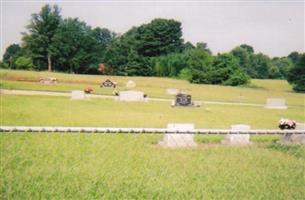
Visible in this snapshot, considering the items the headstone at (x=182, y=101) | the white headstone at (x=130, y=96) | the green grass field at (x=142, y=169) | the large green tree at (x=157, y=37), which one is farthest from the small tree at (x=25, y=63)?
the green grass field at (x=142, y=169)

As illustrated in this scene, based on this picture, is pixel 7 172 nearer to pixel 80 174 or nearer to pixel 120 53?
pixel 80 174

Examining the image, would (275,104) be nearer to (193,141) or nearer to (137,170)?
(193,141)

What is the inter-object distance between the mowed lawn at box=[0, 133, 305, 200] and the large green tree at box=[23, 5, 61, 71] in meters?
88.0

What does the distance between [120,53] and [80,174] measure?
295 ft

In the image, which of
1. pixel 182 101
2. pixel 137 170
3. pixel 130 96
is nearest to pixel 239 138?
pixel 137 170

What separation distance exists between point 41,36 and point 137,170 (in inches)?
3690

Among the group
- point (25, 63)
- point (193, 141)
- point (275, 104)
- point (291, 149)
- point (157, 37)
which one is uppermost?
point (157, 37)

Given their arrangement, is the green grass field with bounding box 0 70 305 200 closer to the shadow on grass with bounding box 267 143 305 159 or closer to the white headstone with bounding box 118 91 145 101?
the shadow on grass with bounding box 267 143 305 159

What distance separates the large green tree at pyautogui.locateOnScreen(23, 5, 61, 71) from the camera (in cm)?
9806

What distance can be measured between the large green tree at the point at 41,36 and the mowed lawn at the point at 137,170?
289 feet

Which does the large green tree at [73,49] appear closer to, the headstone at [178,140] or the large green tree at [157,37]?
the large green tree at [157,37]

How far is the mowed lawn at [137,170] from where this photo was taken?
784 centimetres

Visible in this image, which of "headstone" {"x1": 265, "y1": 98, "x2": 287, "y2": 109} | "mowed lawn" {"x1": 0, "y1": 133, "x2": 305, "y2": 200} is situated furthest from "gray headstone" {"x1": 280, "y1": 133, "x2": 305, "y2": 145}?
"headstone" {"x1": 265, "y1": 98, "x2": 287, "y2": 109}

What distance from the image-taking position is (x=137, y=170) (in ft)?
31.4
